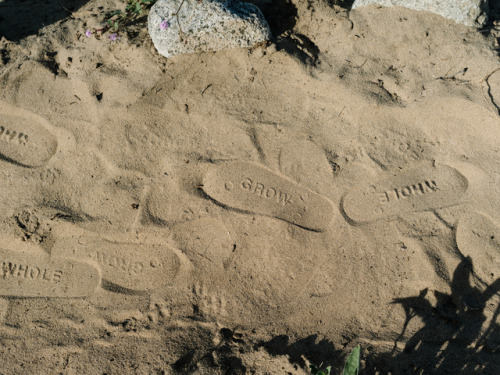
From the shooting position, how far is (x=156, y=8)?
2.72 m

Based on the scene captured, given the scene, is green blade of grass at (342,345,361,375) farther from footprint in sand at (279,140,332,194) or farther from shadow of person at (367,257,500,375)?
footprint in sand at (279,140,332,194)

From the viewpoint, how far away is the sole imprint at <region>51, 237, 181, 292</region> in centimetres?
261

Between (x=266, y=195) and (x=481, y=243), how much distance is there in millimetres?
1755

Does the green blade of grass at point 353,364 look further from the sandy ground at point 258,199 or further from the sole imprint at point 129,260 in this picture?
the sole imprint at point 129,260

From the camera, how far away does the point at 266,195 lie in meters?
2.70

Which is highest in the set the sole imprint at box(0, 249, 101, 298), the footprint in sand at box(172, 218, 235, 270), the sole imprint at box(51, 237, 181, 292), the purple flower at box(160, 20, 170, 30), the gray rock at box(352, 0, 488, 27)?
the gray rock at box(352, 0, 488, 27)

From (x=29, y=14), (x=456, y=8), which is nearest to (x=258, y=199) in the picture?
(x=456, y=8)

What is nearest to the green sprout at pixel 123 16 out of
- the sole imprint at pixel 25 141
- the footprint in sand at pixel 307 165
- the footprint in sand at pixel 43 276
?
the sole imprint at pixel 25 141

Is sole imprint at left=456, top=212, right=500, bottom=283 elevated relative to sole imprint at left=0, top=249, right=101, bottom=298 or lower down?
elevated

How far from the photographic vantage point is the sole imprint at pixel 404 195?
2.69 metres

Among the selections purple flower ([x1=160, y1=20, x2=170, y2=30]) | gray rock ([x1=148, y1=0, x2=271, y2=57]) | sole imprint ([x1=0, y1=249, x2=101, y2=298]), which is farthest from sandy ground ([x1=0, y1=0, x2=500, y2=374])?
purple flower ([x1=160, y1=20, x2=170, y2=30])

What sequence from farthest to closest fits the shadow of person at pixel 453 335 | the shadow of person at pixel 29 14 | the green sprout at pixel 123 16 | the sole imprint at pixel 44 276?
the shadow of person at pixel 29 14
the green sprout at pixel 123 16
the sole imprint at pixel 44 276
the shadow of person at pixel 453 335

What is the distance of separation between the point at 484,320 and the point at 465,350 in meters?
0.28

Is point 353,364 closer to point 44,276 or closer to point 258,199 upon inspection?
point 258,199
